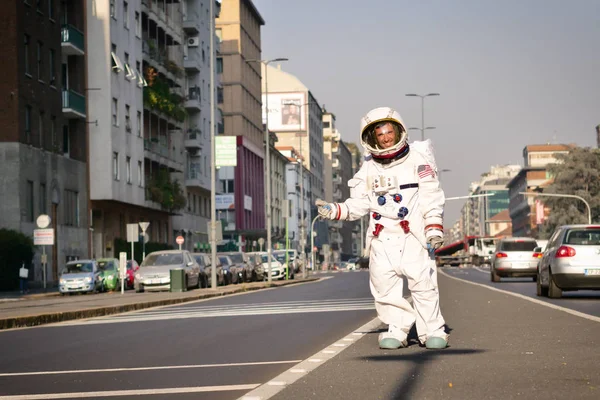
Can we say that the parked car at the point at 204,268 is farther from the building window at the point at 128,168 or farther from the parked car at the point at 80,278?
the building window at the point at 128,168

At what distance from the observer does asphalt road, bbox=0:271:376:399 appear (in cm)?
873

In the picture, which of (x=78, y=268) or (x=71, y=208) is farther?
(x=71, y=208)

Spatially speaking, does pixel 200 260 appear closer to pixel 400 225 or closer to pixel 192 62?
pixel 400 225

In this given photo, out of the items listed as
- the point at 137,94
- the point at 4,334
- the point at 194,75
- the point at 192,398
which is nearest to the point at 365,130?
the point at 192,398

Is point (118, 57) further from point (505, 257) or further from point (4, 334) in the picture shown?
point (4, 334)

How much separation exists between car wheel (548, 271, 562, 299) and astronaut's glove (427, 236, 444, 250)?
45.2 ft

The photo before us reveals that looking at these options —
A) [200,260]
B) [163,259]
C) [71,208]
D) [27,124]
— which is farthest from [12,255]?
[71,208]

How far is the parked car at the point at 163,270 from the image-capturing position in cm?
4266

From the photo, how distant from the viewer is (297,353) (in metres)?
11.4

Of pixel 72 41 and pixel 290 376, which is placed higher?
pixel 72 41

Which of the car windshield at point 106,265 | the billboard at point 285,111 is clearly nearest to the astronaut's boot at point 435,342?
the car windshield at point 106,265

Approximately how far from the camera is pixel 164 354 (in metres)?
11.9

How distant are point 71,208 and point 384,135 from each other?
48727mm

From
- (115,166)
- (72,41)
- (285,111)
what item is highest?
(285,111)
